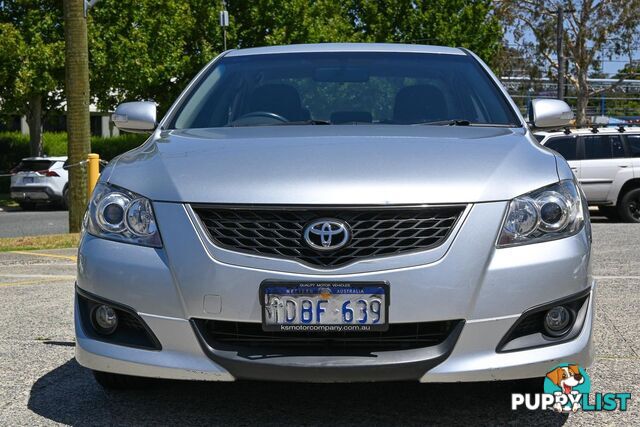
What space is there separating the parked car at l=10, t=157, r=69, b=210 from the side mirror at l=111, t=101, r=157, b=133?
66.9 feet

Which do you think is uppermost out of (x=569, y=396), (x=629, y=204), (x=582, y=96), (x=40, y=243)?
(x=569, y=396)

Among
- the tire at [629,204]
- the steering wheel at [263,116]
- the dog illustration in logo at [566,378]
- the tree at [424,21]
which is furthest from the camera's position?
the tree at [424,21]

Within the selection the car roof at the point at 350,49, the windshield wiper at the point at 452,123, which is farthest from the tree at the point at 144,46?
the windshield wiper at the point at 452,123

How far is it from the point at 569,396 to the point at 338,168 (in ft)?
4.18

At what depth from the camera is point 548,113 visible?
16.6ft

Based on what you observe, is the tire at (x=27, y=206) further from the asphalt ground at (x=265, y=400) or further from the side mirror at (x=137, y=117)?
the side mirror at (x=137, y=117)

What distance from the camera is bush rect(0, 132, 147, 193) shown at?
36.7 m

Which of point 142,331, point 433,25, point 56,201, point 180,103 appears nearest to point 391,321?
point 142,331

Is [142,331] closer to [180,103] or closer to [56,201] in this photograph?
[180,103]

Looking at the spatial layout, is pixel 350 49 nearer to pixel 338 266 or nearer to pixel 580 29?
pixel 338 266

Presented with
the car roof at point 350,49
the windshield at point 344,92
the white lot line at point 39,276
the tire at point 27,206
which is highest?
the car roof at point 350,49

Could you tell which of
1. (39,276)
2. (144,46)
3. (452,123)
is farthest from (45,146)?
(452,123)

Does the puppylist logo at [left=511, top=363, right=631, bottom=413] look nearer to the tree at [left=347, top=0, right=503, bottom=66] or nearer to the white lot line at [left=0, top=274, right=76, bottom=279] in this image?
the white lot line at [left=0, top=274, right=76, bottom=279]

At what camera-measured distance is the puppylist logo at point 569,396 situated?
372cm
